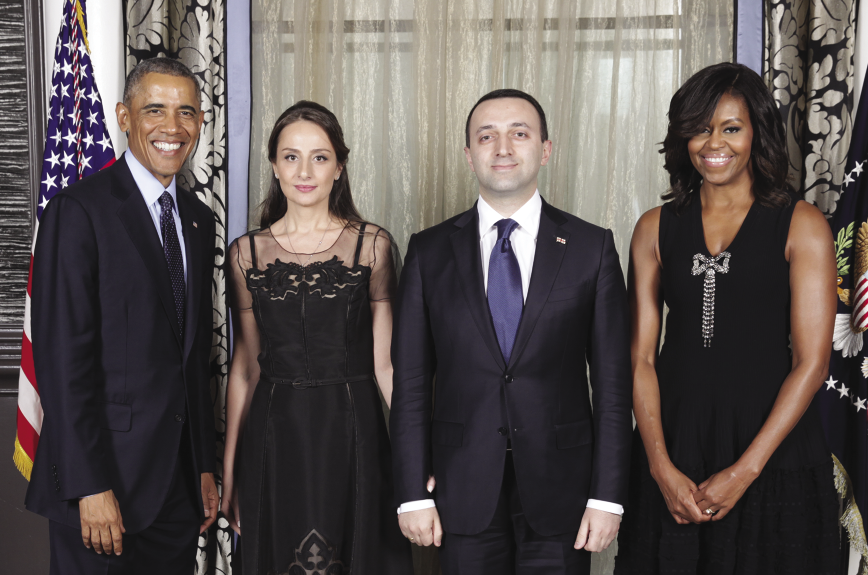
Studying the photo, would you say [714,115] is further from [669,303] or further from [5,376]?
[5,376]

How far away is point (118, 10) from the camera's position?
2.80 meters

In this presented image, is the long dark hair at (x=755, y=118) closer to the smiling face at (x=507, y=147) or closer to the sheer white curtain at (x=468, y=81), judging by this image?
the smiling face at (x=507, y=147)

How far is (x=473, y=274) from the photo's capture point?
1.84 metres

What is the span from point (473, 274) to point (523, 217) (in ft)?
0.72

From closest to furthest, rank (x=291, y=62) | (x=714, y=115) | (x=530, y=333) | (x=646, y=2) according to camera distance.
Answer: (x=530, y=333) < (x=714, y=115) < (x=646, y=2) < (x=291, y=62)

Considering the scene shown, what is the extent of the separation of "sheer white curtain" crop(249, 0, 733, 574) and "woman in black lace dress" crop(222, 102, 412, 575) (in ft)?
2.33

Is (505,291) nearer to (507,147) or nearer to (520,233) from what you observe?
(520,233)

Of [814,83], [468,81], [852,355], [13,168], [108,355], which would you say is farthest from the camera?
[13,168]

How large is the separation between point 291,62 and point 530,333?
1.77 meters

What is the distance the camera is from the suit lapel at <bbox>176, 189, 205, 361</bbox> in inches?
78.2

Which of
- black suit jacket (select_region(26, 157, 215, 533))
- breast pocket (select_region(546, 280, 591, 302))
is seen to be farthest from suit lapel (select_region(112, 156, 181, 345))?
breast pocket (select_region(546, 280, 591, 302))

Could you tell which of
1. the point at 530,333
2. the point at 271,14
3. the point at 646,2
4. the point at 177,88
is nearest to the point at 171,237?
the point at 177,88

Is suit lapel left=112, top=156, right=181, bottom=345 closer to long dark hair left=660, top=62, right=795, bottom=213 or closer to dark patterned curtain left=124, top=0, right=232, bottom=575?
dark patterned curtain left=124, top=0, right=232, bottom=575

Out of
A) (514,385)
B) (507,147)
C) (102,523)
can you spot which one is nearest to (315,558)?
(102,523)
